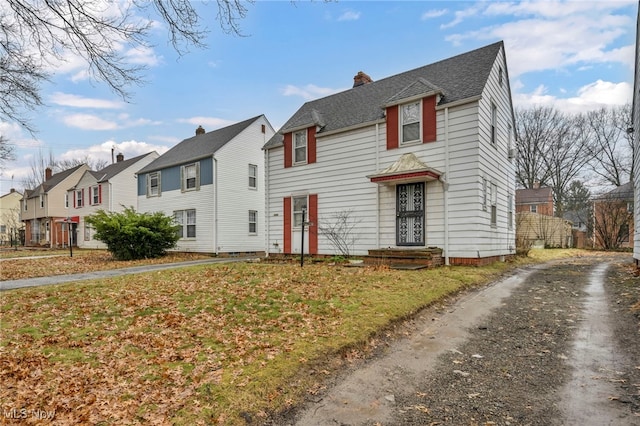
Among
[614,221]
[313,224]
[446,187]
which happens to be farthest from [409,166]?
[614,221]

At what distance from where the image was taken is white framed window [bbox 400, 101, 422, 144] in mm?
12211

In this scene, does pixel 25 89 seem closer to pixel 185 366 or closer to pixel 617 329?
pixel 185 366

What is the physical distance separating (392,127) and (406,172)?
7.23 ft

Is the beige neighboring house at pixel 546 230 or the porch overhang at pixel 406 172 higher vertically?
the porch overhang at pixel 406 172

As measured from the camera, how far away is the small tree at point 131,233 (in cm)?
1611

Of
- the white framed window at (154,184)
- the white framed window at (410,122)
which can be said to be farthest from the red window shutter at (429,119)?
the white framed window at (154,184)

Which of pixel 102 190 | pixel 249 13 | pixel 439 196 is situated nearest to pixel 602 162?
pixel 439 196

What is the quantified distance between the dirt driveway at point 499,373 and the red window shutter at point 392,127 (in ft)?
24.0

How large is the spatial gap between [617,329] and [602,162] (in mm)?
37055

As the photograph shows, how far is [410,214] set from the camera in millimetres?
12180

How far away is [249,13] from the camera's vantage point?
189 inches

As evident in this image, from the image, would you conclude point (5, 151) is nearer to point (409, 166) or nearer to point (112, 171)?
point (409, 166)

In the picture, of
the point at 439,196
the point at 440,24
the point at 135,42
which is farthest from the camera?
the point at 439,196

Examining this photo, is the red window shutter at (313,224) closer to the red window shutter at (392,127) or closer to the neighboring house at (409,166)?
the neighboring house at (409,166)
